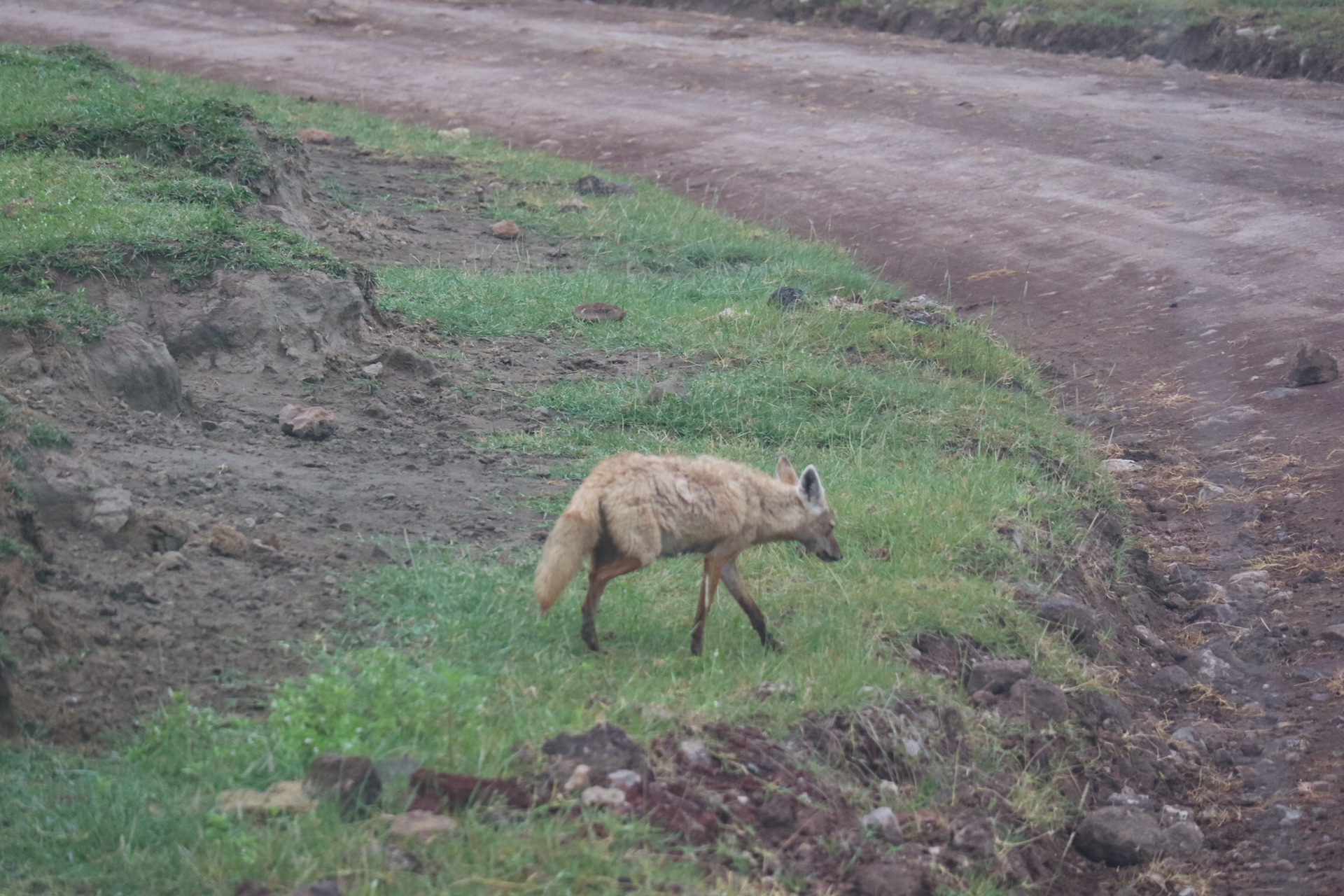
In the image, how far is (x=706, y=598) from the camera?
4941 mm

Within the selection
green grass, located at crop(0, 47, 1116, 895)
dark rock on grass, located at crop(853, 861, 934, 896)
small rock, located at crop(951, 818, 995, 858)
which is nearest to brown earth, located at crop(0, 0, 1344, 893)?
green grass, located at crop(0, 47, 1116, 895)

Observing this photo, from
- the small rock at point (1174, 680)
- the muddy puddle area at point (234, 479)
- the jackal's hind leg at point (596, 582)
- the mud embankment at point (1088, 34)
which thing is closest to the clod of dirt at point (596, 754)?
the jackal's hind leg at point (596, 582)

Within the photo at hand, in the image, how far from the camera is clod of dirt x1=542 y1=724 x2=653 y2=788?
3.87 m

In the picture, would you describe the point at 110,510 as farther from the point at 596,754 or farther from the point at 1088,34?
the point at 1088,34

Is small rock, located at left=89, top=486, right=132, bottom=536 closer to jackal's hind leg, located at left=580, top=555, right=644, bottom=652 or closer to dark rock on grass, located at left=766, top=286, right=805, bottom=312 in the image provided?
jackal's hind leg, located at left=580, top=555, right=644, bottom=652

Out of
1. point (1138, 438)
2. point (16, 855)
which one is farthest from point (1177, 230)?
point (16, 855)

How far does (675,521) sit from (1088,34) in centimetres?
1520

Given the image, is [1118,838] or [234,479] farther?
[234,479]

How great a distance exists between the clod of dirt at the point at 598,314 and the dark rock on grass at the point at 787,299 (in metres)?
1.09

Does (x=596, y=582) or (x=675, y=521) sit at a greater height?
(x=675, y=521)

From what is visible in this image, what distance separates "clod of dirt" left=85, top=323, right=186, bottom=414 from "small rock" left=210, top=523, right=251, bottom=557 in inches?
61.6

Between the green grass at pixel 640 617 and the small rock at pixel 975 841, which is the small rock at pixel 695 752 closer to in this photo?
the green grass at pixel 640 617

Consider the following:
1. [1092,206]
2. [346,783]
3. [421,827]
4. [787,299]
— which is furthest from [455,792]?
[1092,206]

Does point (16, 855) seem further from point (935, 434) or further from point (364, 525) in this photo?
point (935, 434)
